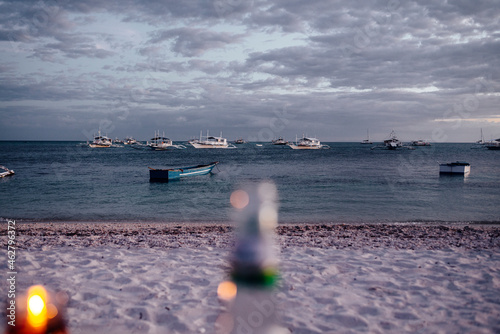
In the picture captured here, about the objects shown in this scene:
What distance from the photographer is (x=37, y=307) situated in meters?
5.23

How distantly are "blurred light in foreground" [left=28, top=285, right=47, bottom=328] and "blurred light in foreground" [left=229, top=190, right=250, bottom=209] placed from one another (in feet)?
46.9

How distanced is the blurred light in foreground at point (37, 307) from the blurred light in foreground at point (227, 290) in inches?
103

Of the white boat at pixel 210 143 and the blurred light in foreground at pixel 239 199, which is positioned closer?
the blurred light in foreground at pixel 239 199

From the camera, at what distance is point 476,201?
69.8 ft

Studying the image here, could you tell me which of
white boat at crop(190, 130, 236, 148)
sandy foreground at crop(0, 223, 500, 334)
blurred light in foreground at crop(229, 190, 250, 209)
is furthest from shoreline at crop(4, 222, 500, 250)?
white boat at crop(190, 130, 236, 148)

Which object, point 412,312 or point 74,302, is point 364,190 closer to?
point 412,312

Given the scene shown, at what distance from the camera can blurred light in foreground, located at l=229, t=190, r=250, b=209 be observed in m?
20.5

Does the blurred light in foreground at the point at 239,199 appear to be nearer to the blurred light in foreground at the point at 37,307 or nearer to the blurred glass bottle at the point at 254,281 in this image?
the blurred glass bottle at the point at 254,281

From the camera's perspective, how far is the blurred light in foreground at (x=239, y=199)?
67.2 feet

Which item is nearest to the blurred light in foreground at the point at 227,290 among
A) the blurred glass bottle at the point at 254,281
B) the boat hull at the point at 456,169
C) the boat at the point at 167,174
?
the blurred glass bottle at the point at 254,281

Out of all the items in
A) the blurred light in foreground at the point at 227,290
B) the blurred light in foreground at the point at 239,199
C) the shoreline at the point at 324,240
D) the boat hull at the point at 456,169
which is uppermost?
the boat hull at the point at 456,169

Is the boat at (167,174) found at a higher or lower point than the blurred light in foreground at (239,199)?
higher

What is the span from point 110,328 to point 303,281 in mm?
3363

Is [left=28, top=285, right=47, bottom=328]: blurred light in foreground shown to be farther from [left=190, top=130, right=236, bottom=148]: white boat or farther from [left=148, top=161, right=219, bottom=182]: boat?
[left=190, top=130, right=236, bottom=148]: white boat
